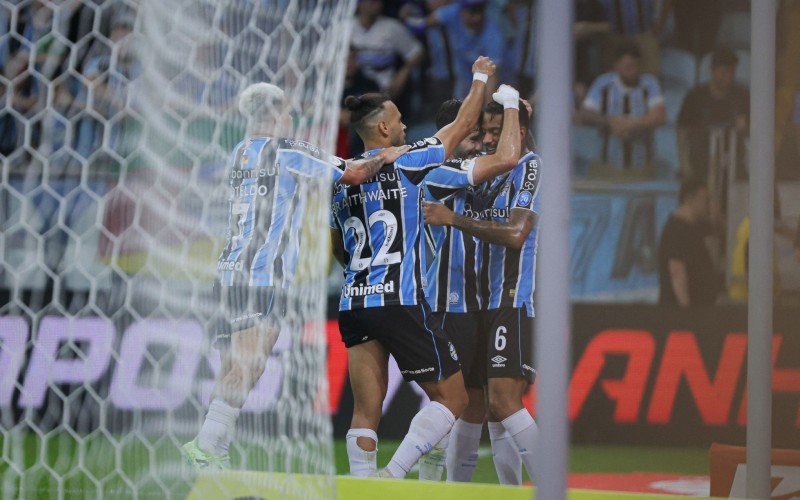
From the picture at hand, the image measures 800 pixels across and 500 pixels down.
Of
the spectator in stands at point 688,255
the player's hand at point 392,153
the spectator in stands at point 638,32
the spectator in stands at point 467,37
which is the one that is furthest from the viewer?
the spectator in stands at point 638,32

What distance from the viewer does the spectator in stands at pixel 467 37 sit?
22.4 ft

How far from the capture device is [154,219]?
3.69 metres

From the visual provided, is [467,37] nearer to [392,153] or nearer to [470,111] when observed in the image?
[470,111]

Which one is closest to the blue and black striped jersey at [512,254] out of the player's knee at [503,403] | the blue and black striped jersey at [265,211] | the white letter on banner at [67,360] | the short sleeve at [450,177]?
the short sleeve at [450,177]

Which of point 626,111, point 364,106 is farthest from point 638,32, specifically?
point 364,106

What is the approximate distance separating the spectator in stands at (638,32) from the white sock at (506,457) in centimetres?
354

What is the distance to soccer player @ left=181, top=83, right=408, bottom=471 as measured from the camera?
3570 mm

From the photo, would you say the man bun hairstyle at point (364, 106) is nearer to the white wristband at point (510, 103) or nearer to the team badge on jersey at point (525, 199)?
the white wristband at point (510, 103)

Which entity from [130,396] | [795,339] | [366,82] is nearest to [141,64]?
[130,396]

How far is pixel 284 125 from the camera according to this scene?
Result: 364 centimetres

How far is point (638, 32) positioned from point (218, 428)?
15.0 feet

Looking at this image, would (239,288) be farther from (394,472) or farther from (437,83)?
(437,83)

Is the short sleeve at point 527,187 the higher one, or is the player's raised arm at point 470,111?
the player's raised arm at point 470,111

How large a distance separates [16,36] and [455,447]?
2.24 m
